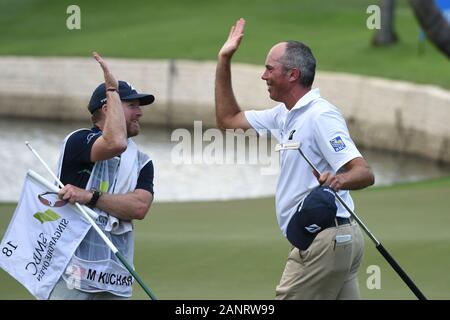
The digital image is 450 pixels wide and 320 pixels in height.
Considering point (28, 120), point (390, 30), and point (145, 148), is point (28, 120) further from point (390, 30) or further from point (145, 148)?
point (390, 30)

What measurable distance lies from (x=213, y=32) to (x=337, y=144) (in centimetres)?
2019

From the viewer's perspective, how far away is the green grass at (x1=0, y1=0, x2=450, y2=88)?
2225cm

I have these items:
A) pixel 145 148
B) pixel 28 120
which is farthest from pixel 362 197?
pixel 28 120

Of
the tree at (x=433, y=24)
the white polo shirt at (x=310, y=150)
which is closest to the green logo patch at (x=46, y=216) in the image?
the white polo shirt at (x=310, y=150)

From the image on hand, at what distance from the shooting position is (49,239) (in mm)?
5754

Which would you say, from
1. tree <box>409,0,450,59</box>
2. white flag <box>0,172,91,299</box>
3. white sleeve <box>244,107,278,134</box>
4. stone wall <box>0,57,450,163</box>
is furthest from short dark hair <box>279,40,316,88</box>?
stone wall <box>0,57,450,163</box>

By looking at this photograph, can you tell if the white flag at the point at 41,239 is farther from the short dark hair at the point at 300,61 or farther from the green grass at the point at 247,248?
the green grass at the point at 247,248

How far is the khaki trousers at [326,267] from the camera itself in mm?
5902

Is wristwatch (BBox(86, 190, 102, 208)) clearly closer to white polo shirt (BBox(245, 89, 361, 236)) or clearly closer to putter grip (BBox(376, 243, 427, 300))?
white polo shirt (BBox(245, 89, 361, 236))

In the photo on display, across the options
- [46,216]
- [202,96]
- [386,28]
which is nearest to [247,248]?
[46,216]

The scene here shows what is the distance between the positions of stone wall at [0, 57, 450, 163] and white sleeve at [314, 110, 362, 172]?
12.4 metres

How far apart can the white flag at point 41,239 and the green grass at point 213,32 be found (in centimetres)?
1418

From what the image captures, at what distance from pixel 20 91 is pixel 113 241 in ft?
61.7
